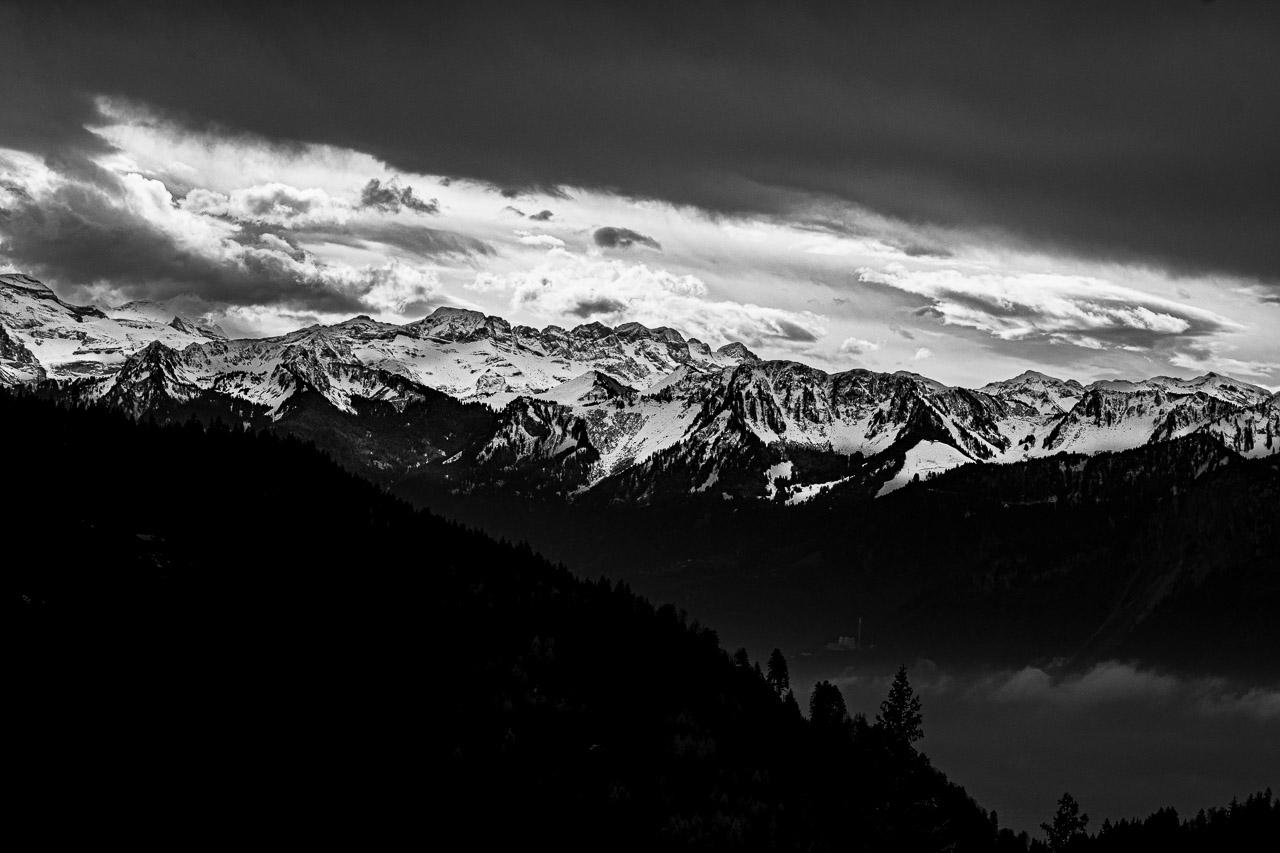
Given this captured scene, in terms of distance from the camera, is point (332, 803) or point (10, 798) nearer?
point (10, 798)

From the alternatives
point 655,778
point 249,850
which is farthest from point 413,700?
point 249,850

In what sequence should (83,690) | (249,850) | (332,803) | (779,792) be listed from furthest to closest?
(779,792) < (83,690) < (332,803) < (249,850)

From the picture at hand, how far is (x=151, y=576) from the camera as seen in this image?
195m

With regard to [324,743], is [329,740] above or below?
above

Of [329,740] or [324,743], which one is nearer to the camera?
[324,743]

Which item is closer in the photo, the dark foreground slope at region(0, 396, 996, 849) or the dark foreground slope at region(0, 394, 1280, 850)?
the dark foreground slope at region(0, 394, 1280, 850)

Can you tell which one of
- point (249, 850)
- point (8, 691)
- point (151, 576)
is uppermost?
point (151, 576)

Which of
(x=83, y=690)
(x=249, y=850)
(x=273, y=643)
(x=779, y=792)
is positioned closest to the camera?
(x=249, y=850)

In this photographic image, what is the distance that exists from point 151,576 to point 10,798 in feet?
197

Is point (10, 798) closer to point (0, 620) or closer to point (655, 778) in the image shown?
point (0, 620)

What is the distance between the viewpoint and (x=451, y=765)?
16250cm

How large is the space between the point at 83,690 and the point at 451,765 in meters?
42.6

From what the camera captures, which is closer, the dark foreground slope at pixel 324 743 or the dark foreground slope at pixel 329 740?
the dark foreground slope at pixel 324 743

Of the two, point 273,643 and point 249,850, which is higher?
point 273,643
